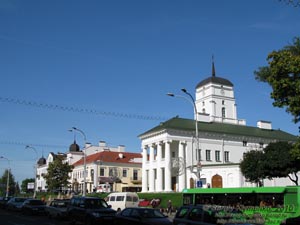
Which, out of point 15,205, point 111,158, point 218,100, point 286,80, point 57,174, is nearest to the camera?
point 286,80

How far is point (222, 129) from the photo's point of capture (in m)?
77.8

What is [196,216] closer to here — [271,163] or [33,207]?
[33,207]

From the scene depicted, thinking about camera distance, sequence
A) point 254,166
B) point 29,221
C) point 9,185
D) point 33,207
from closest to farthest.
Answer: point 29,221
point 33,207
point 254,166
point 9,185

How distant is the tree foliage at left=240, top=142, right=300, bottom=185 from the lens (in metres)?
48.6

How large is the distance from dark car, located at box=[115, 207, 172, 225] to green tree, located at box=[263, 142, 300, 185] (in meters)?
33.5

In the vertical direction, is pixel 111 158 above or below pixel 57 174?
above

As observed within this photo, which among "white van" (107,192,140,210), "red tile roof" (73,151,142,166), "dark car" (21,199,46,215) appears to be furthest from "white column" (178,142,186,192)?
"dark car" (21,199,46,215)

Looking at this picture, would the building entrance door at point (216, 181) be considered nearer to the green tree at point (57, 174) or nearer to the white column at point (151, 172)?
the white column at point (151, 172)

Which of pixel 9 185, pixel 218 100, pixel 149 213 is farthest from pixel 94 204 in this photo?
pixel 9 185

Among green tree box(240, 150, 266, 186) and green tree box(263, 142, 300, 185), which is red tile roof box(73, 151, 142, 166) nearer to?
green tree box(240, 150, 266, 186)

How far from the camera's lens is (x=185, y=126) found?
73.6 m

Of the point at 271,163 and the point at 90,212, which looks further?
the point at 271,163

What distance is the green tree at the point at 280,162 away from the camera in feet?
159

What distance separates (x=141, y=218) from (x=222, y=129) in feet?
202
